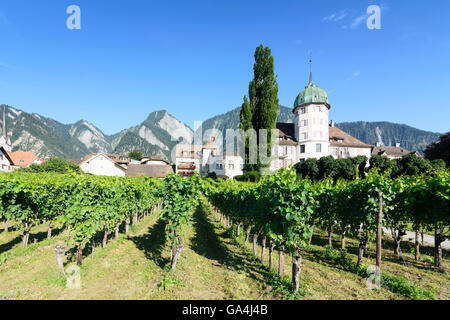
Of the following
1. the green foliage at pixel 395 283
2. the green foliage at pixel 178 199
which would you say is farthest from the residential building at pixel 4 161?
the green foliage at pixel 395 283

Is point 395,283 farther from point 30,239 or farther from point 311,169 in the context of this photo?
point 311,169

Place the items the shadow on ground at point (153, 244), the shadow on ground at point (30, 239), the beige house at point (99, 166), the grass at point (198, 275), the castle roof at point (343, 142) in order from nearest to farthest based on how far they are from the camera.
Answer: the grass at point (198, 275) → the shadow on ground at point (153, 244) → the shadow on ground at point (30, 239) → the castle roof at point (343, 142) → the beige house at point (99, 166)

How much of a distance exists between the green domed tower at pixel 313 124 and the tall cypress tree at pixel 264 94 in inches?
383

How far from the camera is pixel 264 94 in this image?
1615 inches

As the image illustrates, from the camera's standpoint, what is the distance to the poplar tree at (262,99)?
40094 mm

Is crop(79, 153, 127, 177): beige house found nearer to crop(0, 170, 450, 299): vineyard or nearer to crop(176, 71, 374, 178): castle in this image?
crop(176, 71, 374, 178): castle

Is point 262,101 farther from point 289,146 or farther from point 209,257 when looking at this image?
point 209,257

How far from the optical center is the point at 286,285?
672cm

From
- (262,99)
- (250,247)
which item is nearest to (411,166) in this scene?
(262,99)

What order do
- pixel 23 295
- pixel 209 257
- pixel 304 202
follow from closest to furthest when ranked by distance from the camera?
pixel 23 295
pixel 304 202
pixel 209 257

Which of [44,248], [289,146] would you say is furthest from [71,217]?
[289,146]

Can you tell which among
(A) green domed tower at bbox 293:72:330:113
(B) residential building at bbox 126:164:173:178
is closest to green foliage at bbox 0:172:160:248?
(A) green domed tower at bbox 293:72:330:113

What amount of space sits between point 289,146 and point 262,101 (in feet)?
45.8

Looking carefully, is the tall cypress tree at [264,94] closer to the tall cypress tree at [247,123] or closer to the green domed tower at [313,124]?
the tall cypress tree at [247,123]
